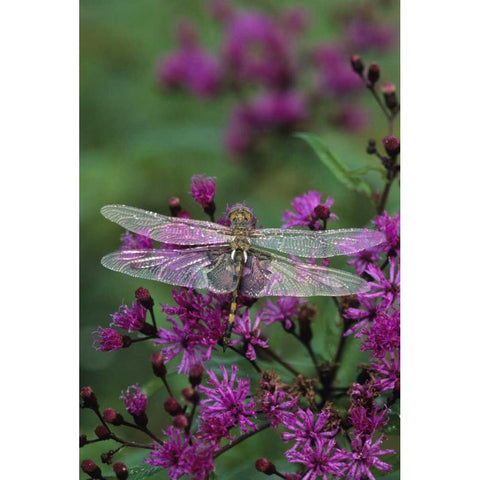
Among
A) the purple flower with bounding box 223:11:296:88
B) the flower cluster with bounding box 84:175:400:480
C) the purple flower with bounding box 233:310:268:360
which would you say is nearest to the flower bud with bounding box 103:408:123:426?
the flower cluster with bounding box 84:175:400:480

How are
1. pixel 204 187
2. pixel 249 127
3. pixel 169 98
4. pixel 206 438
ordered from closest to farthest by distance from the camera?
1. pixel 206 438
2. pixel 204 187
3. pixel 249 127
4. pixel 169 98

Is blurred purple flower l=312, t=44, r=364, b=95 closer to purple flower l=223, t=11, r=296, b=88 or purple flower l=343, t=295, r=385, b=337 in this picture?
purple flower l=223, t=11, r=296, b=88

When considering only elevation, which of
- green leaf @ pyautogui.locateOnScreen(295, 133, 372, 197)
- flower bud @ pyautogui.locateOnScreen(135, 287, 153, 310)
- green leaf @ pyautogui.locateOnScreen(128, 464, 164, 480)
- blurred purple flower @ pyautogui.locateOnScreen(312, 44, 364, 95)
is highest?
blurred purple flower @ pyautogui.locateOnScreen(312, 44, 364, 95)

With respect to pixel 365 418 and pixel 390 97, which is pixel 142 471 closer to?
pixel 365 418

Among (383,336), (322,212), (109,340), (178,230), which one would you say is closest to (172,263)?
(178,230)

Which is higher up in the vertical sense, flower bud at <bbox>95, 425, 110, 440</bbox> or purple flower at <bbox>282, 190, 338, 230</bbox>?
purple flower at <bbox>282, 190, 338, 230</bbox>

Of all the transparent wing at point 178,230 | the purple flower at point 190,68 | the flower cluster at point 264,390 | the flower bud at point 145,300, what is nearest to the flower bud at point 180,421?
the flower cluster at point 264,390
